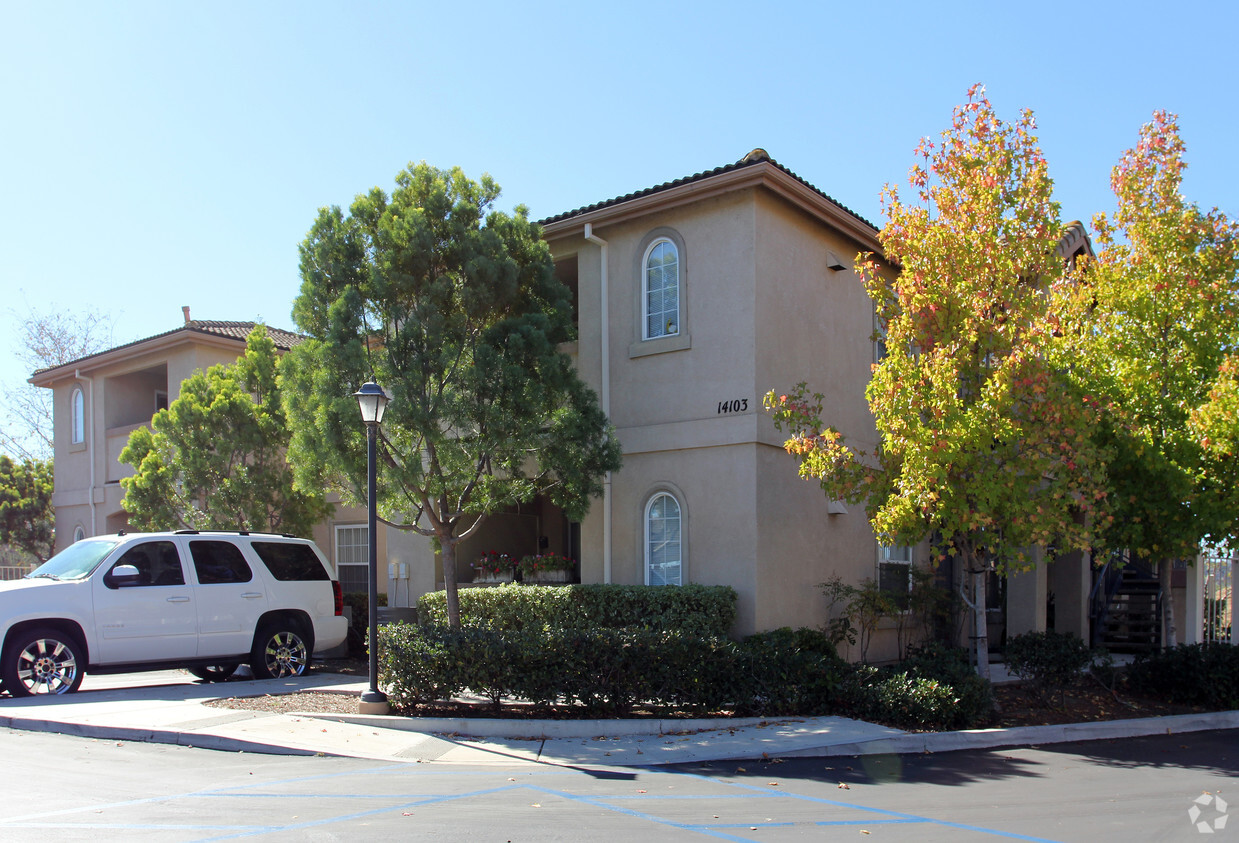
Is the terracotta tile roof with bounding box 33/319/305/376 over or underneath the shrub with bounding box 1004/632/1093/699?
over

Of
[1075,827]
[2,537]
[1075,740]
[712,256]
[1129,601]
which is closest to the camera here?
[1075,827]

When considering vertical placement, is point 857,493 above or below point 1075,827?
above

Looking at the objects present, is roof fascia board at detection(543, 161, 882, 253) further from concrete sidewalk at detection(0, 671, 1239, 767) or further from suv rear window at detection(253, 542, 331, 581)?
concrete sidewalk at detection(0, 671, 1239, 767)

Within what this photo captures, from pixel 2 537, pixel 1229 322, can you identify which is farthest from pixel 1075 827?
pixel 2 537

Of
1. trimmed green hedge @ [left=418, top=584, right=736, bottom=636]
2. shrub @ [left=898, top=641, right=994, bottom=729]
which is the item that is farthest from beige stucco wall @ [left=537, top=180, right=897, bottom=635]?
shrub @ [left=898, top=641, right=994, bottom=729]

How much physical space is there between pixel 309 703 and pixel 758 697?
513 centimetres

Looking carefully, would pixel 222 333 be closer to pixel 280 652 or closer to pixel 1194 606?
pixel 280 652

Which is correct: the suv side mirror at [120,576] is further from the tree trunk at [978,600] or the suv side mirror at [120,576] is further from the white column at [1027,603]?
the white column at [1027,603]

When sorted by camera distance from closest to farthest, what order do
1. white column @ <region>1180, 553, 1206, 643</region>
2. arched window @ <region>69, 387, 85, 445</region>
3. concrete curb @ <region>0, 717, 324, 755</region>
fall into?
concrete curb @ <region>0, 717, 324, 755</region> → white column @ <region>1180, 553, 1206, 643</region> → arched window @ <region>69, 387, 85, 445</region>

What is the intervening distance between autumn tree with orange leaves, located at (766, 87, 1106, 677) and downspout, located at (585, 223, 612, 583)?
349 centimetres

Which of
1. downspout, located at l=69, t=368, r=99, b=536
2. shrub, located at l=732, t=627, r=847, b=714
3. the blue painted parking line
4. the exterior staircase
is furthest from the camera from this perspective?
downspout, located at l=69, t=368, r=99, b=536

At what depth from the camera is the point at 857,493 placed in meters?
11.2

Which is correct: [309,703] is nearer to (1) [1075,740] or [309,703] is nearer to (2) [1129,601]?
(1) [1075,740]

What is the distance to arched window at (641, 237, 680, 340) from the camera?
13.8 m
